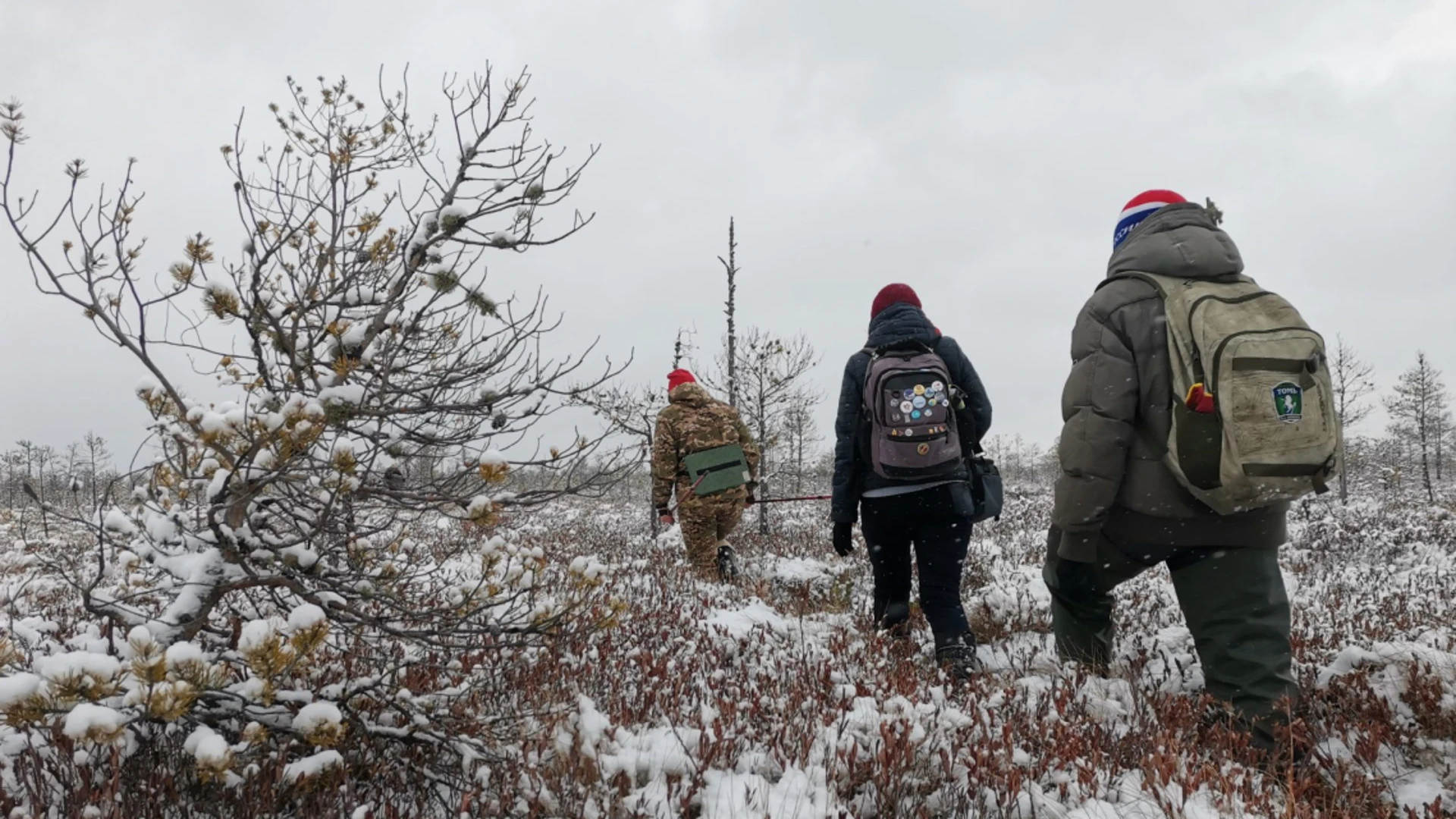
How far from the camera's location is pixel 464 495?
235cm

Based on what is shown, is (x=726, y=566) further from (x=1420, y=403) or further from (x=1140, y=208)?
(x=1420, y=403)

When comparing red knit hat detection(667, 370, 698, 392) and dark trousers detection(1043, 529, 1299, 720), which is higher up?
red knit hat detection(667, 370, 698, 392)

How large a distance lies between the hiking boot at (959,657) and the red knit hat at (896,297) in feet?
6.34

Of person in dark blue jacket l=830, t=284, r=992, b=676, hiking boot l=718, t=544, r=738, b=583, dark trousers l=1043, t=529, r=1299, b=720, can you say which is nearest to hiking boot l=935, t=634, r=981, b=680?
person in dark blue jacket l=830, t=284, r=992, b=676

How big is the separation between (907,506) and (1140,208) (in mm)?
1873

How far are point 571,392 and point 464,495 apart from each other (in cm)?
56

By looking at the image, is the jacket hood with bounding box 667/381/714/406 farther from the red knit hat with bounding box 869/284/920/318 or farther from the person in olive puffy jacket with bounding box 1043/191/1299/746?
the person in olive puffy jacket with bounding box 1043/191/1299/746

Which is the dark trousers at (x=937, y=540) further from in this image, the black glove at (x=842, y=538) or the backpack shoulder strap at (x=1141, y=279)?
the backpack shoulder strap at (x=1141, y=279)

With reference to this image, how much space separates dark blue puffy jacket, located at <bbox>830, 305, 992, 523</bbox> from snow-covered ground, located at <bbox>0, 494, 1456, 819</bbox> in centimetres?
96

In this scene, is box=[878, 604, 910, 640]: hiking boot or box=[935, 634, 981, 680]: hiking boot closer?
box=[935, 634, 981, 680]: hiking boot

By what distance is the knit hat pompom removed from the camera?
10.3ft

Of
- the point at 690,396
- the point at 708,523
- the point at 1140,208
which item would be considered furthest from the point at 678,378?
the point at 1140,208

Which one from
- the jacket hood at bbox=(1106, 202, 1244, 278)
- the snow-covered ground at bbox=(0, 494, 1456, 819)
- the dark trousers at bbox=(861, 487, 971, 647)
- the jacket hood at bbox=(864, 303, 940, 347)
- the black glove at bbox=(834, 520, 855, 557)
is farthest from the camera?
the black glove at bbox=(834, 520, 855, 557)

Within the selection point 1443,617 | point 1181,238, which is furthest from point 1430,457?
point 1181,238
